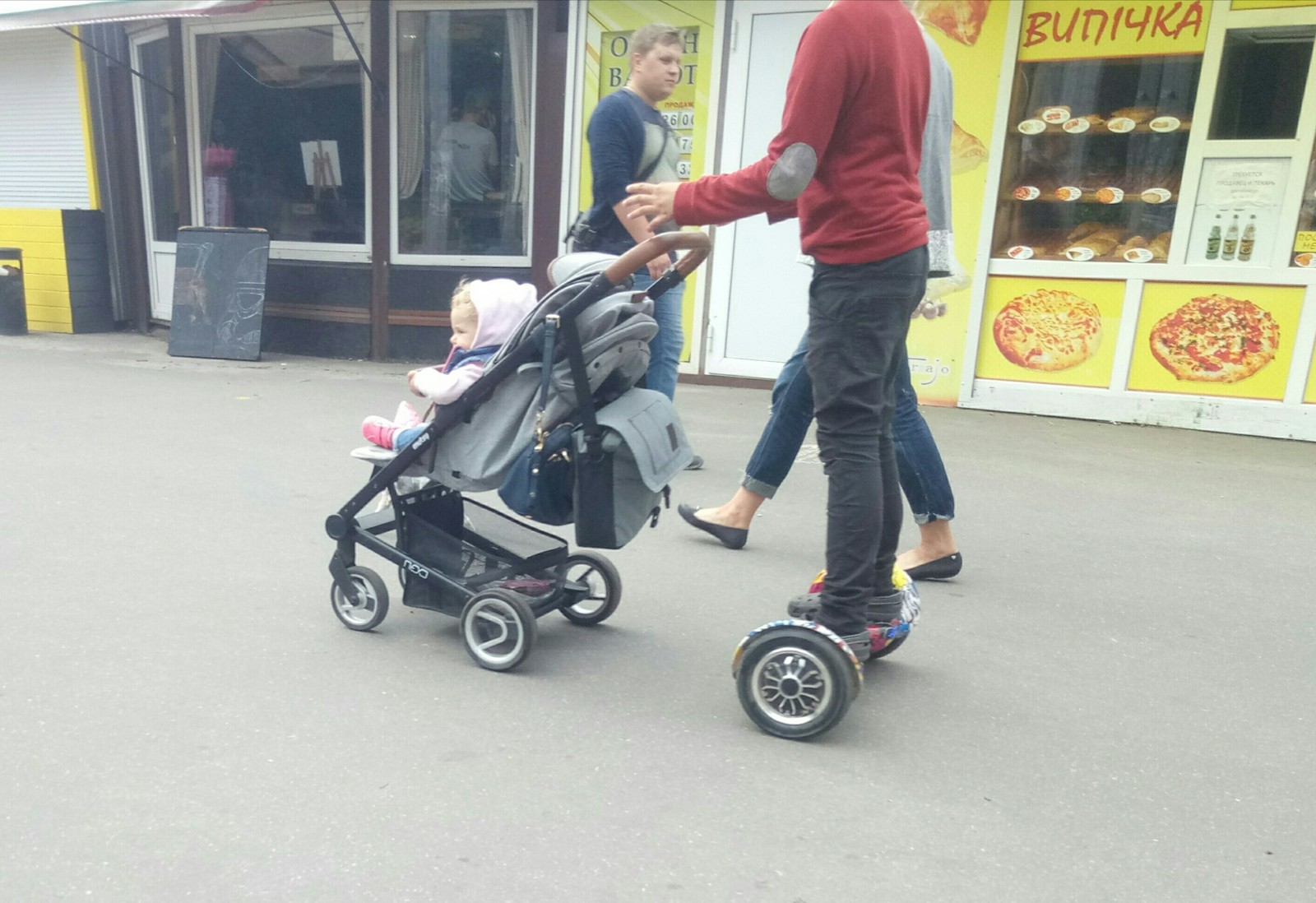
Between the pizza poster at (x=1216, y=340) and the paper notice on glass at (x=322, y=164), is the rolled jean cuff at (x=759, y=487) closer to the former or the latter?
the pizza poster at (x=1216, y=340)

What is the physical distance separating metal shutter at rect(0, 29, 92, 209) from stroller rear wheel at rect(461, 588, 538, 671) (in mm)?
9086

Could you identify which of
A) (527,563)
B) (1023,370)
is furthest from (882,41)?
(1023,370)

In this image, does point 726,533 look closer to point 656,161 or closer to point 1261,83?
point 656,161

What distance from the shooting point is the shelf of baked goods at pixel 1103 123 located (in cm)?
652

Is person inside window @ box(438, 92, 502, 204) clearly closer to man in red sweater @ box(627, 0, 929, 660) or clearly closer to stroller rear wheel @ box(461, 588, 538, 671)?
→ stroller rear wheel @ box(461, 588, 538, 671)

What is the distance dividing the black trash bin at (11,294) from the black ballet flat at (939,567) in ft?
30.6

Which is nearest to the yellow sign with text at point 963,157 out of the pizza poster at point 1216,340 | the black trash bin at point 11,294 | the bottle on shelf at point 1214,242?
the pizza poster at point 1216,340

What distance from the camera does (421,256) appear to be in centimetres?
849

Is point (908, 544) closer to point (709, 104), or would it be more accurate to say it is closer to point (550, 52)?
point (709, 104)

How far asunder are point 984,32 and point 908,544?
413cm

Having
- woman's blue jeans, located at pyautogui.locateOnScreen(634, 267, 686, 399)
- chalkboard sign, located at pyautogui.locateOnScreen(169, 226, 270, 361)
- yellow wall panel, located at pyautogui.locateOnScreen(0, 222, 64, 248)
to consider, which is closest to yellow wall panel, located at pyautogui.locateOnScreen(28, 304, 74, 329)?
yellow wall panel, located at pyautogui.locateOnScreen(0, 222, 64, 248)

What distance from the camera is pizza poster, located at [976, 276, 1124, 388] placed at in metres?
6.68

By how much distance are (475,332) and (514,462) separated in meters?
0.42

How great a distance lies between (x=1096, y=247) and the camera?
6.77m
